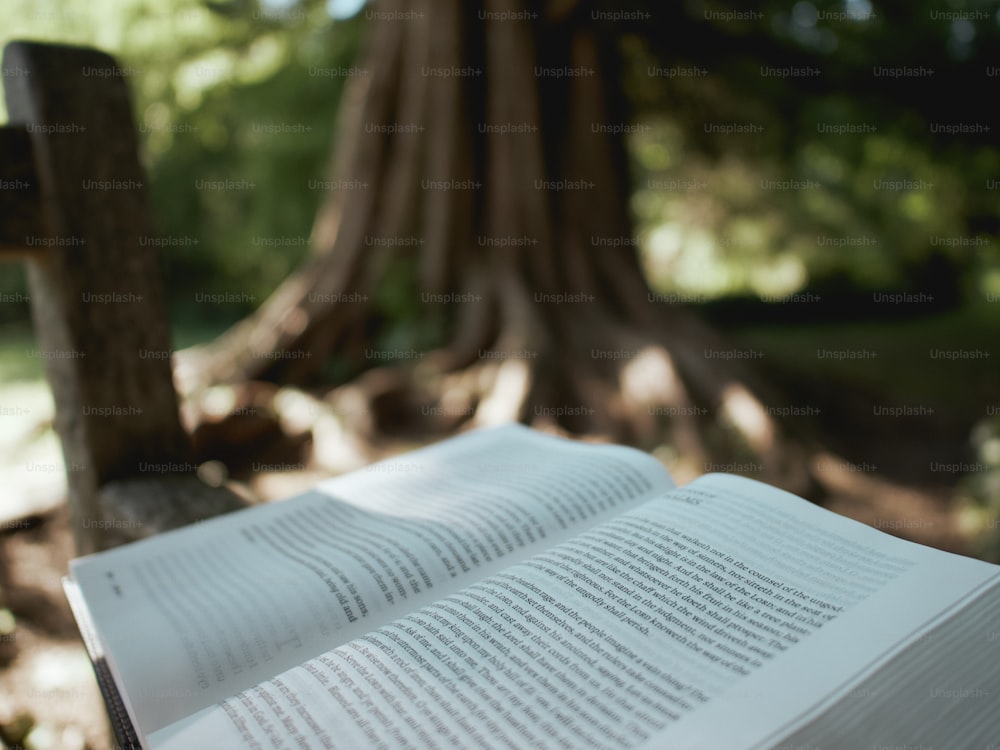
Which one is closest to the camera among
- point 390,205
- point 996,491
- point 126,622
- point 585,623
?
point 585,623

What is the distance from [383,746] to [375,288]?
473 centimetres

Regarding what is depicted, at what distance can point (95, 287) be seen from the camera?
1.37 meters

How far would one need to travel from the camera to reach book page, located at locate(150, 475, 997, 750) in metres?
0.60

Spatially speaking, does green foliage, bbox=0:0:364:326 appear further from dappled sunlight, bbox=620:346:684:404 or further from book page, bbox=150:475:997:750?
dappled sunlight, bbox=620:346:684:404

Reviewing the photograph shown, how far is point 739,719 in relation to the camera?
587 millimetres

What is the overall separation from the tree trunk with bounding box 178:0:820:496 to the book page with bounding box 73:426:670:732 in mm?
3144

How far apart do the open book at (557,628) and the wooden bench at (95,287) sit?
378 millimetres

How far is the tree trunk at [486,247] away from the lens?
454 centimetres

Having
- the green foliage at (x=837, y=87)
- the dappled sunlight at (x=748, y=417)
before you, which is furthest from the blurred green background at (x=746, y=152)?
the dappled sunlight at (x=748, y=417)

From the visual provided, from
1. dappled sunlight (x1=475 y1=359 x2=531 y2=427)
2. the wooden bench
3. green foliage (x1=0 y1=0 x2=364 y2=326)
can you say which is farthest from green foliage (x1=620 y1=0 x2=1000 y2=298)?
the wooden bench

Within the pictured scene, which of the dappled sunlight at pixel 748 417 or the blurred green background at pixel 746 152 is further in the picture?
the blurred green background at pixel 746 152

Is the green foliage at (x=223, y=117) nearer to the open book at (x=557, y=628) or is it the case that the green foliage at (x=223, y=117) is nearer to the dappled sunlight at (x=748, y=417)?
the open book at (x=557, y=628)

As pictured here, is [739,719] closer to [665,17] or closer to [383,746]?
[383,746]

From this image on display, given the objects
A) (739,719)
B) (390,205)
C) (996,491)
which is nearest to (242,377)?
(390,205)
